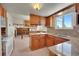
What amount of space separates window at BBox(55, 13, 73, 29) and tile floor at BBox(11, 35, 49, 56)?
1.17ft

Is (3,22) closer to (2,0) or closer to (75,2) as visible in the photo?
(2,0)

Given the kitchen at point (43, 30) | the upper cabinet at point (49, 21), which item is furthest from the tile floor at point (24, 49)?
the upper cabinet at point (49, 21)

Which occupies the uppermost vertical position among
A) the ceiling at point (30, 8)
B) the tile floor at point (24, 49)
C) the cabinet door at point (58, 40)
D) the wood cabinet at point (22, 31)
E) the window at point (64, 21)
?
the ceiling at point (30, 8)

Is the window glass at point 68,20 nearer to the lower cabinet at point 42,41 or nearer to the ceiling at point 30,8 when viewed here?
the ceiling at point 30,8

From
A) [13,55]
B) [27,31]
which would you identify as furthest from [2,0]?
[13,55]

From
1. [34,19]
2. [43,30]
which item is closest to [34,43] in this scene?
[43,30]

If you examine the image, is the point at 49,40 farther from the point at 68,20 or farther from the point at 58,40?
the point at 68,20

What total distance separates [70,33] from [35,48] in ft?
1.61

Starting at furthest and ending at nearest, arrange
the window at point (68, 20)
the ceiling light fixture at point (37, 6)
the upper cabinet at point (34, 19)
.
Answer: the upper cabinet at point (34, 19)
the window at point (68, 20)
the ceiling light fixture at point (37, 6)

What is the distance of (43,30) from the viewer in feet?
4.09

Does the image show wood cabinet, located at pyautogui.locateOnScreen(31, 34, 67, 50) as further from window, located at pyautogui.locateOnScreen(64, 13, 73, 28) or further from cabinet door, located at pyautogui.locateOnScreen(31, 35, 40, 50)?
window, located at pyautogui.locateOnScreen(64, 13, 73, 28)

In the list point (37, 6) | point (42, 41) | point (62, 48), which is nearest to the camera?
point (37, 6)

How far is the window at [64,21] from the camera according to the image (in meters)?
1.17

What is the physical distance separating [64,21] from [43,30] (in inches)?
11.8
